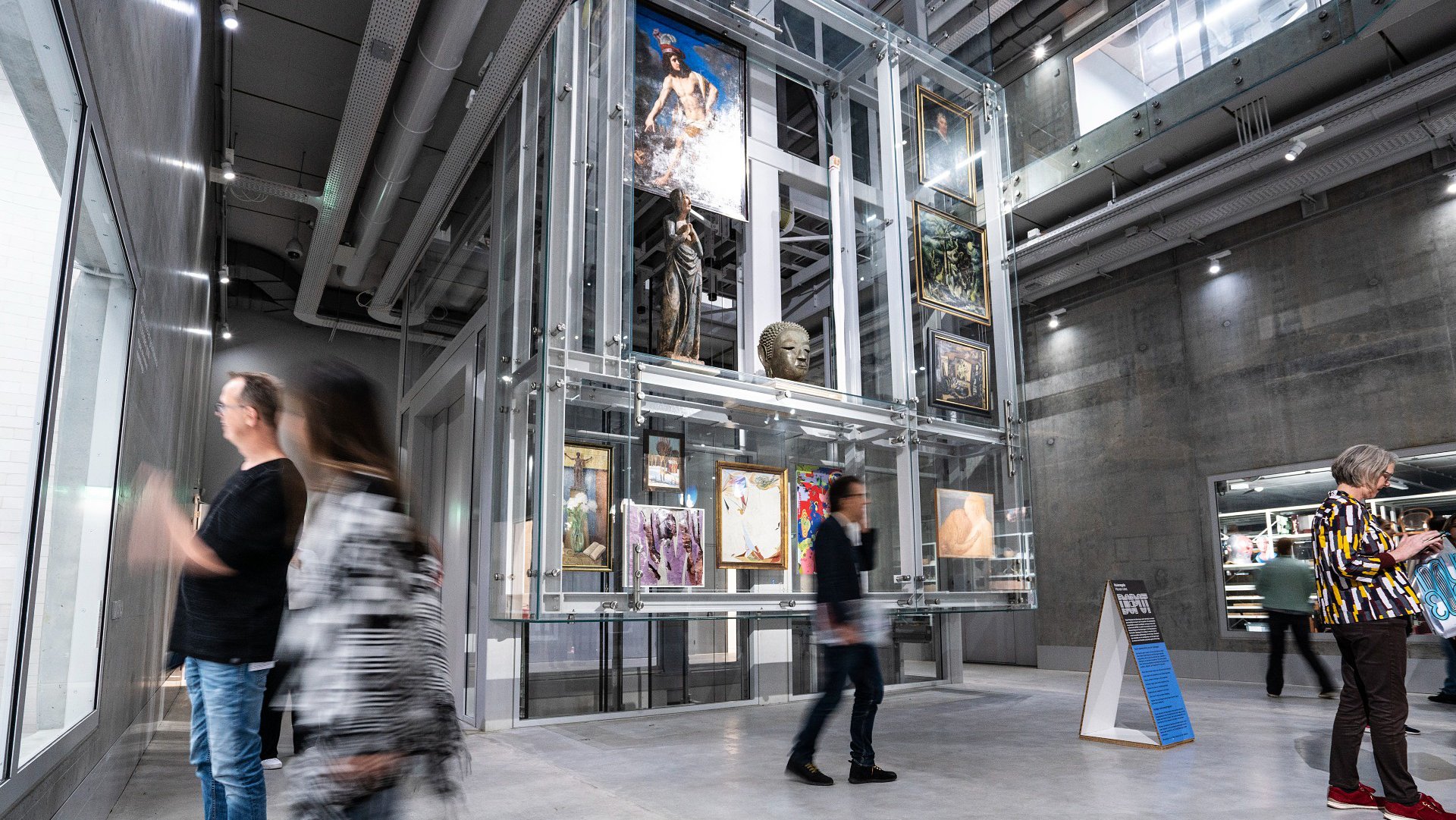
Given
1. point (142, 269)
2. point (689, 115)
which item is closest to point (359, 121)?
point (689, 115)

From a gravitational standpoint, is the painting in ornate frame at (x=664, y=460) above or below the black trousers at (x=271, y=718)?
above

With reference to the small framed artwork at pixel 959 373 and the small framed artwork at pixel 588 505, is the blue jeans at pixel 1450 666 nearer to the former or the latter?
the small framed artwork at pixel 959 373

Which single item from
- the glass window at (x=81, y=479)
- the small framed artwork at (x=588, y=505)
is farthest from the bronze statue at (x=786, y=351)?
the glass window at (x=81, y=479)

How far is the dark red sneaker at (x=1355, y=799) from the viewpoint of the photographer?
3.48 meters

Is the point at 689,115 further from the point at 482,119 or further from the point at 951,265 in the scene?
the point at 951,265

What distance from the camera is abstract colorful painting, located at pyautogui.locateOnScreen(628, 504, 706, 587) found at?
192 inches

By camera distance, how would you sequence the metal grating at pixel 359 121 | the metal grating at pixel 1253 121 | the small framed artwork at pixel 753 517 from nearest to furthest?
the small framed artwork at pixel 753 517, the metal grating at pixel 359 121, the metal grating at pixel 1253 121

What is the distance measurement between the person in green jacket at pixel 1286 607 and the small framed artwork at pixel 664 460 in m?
5.71

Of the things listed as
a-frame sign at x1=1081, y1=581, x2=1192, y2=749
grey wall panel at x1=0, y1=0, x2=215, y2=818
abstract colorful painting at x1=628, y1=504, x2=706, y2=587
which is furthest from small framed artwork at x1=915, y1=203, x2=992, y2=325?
grey wall panel at x1=0, y1=0, x2=215, y2=818

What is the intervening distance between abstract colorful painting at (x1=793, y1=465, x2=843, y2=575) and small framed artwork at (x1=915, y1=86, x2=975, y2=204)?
8.75 ft

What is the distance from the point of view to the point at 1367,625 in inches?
134

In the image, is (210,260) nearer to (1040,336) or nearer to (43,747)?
(43,747)

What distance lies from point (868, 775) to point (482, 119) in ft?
18.5

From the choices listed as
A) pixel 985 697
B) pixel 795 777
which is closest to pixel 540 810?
pixel 795 777
